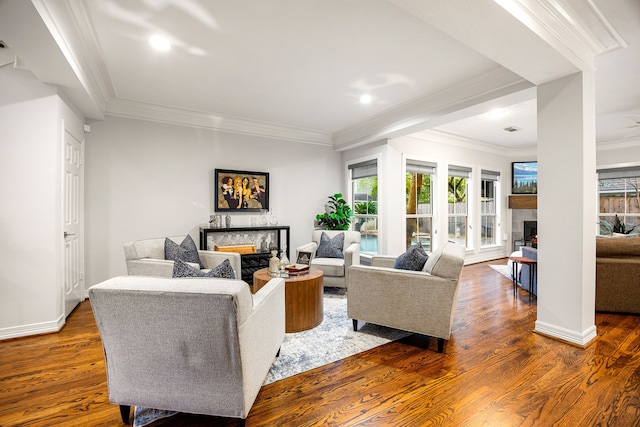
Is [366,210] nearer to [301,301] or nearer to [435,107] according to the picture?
[435,107]

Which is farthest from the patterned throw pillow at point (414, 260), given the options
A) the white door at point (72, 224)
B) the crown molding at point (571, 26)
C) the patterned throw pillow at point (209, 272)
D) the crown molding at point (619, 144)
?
the crown molding at point (619, 144)

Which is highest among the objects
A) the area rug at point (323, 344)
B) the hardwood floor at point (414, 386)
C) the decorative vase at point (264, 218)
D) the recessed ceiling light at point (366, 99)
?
the recessed ceiling light at point (366, 99)

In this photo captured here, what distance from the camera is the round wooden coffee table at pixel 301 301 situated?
9.57 ft

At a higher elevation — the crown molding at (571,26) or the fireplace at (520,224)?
the crown molding at (571,26)

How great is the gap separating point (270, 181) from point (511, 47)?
387 cm

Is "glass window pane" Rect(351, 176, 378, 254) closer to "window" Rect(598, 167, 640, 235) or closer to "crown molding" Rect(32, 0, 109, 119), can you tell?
"crown molding" Rect(32, 0, 109, 119)

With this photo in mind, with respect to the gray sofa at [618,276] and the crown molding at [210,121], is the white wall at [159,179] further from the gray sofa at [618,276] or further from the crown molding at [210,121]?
the gray sofa at [618,276]

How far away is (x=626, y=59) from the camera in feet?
9.64

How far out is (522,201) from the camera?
6996 millimetres

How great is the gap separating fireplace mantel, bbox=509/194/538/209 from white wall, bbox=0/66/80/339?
815cm

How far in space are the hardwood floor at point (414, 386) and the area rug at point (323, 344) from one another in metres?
0.09

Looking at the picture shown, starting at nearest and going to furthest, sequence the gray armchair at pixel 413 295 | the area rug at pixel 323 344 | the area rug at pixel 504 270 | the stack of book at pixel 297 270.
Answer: the area rug at pixel 323 344 < the gray armchair at pixel 413 295 < the stack of book at pixel 297 270 < the area rug at pixel 504 270

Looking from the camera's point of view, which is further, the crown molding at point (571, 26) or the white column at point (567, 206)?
the white column at point (567, 206)

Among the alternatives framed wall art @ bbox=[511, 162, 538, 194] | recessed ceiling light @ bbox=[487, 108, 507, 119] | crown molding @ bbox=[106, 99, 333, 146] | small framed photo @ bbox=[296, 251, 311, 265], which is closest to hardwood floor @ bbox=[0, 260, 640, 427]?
small framed photo @ bbox=[296, 251, 311, 265]
